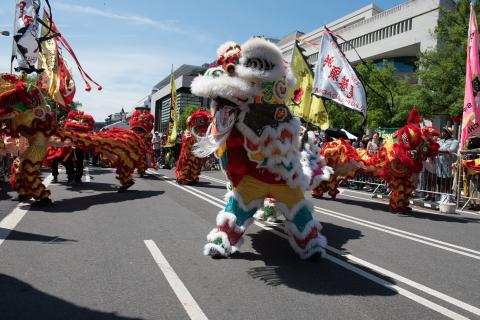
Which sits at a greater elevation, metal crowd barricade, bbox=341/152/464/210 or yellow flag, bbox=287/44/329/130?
yellow flag, bbox=287/44/329/130

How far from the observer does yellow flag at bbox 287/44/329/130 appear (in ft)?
34.2

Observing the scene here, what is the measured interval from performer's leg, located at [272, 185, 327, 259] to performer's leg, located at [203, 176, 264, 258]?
0.27 m

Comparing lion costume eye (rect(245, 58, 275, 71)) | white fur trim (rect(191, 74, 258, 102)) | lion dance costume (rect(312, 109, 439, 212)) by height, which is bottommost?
lion dance costume (rect(312, 109, 439, 212))

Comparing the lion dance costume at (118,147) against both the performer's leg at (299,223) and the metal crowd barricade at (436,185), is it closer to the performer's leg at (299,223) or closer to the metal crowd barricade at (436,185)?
the performer's leg at (299,223)

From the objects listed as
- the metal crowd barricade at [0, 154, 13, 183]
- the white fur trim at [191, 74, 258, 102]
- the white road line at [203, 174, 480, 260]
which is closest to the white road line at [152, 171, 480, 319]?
the white road line at [203, 174, 480, 260]

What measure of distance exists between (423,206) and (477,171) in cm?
149

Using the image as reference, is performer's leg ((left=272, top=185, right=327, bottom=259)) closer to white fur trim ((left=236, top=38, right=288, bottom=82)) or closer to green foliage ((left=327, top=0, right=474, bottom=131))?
white fur trim ((left=236, top=38, right=288, bottom=82))

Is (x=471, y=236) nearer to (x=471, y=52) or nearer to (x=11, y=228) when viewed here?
(x=471, y=52)

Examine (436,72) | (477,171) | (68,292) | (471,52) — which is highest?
(436,72)

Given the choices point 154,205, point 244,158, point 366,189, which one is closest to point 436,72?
point 366,189

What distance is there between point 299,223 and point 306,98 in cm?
696

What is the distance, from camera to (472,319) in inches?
133

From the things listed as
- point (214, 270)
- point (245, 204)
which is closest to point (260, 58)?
point (245, 204)

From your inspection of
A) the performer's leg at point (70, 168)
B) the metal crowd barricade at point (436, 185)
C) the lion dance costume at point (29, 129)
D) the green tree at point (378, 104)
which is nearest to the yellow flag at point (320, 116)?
the metal crowd barricade at point (436, 185)
